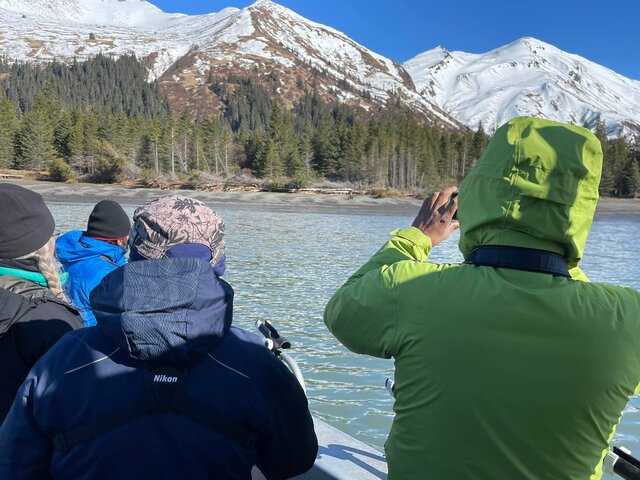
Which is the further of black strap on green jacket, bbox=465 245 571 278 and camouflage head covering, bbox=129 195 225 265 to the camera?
camouflage head covering, bbox=129 195 225 265

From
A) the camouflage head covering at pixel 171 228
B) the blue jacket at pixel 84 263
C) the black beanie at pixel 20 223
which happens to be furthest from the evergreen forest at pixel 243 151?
the camouflage head covering at pixel 171 228

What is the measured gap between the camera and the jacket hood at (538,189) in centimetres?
166

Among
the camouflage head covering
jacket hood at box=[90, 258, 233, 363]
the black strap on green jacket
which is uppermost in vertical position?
the black strap on green jacket

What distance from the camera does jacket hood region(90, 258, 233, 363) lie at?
164 centimetres

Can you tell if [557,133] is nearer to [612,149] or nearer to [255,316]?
[255,316]

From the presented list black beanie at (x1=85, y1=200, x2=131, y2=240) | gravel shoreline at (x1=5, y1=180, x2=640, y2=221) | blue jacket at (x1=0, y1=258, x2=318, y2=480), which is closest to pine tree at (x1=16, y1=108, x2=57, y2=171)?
gravel shoreline at (x1=5, y1=180, x2=640, y2=221)

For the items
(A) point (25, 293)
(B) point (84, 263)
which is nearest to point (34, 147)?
(B) point (84, 263)

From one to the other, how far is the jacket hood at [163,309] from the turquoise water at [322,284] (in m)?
5.05

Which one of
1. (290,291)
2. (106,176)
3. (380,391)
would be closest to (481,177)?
(380,391)

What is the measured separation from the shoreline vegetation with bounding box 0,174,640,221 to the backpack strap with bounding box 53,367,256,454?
45399mm

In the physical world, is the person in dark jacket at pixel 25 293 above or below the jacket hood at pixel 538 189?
below

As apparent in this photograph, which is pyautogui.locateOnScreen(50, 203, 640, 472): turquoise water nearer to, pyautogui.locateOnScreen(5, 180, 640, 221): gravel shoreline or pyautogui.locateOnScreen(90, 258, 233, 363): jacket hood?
pyautogui.locateOnScreen(90, 258, 233, 363): jacket hood

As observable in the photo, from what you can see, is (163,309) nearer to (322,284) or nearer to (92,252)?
(92,252)

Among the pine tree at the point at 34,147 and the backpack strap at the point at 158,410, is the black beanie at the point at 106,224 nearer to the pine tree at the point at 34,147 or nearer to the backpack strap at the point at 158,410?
the backpack strap at the point at 158,410
